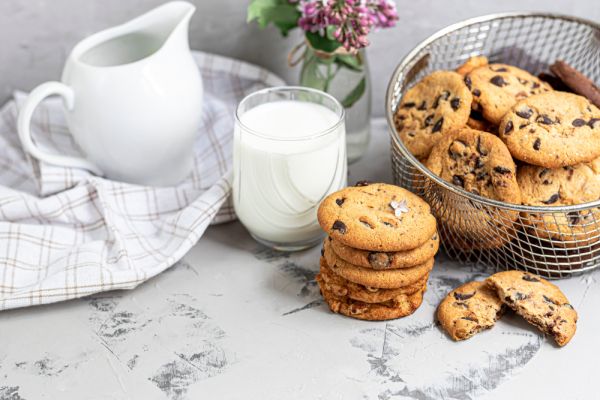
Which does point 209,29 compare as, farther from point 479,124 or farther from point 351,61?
point 479,124

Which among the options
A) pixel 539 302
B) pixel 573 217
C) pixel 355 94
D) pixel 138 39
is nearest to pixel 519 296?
pixel 539 302

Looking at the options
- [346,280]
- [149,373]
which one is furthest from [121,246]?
[346,280]

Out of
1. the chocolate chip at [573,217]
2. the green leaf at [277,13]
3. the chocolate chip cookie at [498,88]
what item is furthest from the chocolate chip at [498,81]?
the green leaf at [277,13]

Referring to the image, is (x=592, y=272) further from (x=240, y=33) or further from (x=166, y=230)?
(x=240, y=33)

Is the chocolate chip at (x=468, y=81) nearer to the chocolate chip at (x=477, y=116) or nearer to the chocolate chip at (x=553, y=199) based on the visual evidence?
the chocolate chip at (x=477, y=116)

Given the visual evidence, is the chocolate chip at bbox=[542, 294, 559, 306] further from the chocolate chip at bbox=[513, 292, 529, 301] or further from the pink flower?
the pink flower

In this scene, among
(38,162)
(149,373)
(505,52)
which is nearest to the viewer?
(149,373)

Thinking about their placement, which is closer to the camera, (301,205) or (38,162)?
(301,205)
